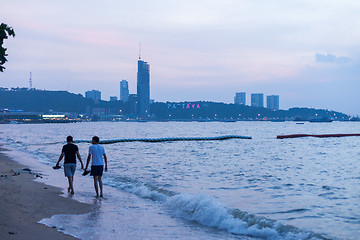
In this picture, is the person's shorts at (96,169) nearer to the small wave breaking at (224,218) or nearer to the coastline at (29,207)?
the coastline at (29,207)

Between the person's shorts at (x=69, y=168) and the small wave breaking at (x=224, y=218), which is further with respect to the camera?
the person's shorts at (x=69, y=168)

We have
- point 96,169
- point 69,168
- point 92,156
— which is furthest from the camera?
point 69,168

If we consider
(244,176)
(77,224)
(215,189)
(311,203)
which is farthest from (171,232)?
(244,176)

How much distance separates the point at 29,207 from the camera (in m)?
12.5

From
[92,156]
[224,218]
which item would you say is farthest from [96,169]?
[224,218]

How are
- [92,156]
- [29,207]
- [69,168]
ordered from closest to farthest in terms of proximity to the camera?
[29,207]
[92,156]
[69,168]

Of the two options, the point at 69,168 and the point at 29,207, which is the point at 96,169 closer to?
the point at 69,168

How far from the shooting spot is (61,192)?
16484 millimetres

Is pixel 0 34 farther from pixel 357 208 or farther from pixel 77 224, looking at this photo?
pixel 357 208

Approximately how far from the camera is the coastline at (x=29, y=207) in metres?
9.25

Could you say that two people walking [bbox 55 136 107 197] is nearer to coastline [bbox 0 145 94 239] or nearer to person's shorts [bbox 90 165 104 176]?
person's shorts [bbox 90 165 104 176]

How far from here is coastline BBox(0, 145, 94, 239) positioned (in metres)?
9.25

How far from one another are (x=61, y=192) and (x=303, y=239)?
10308mm

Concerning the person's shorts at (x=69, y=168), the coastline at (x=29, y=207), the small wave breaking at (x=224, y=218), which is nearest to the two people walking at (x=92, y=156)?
the person's shorts at (x=69, y=168)
